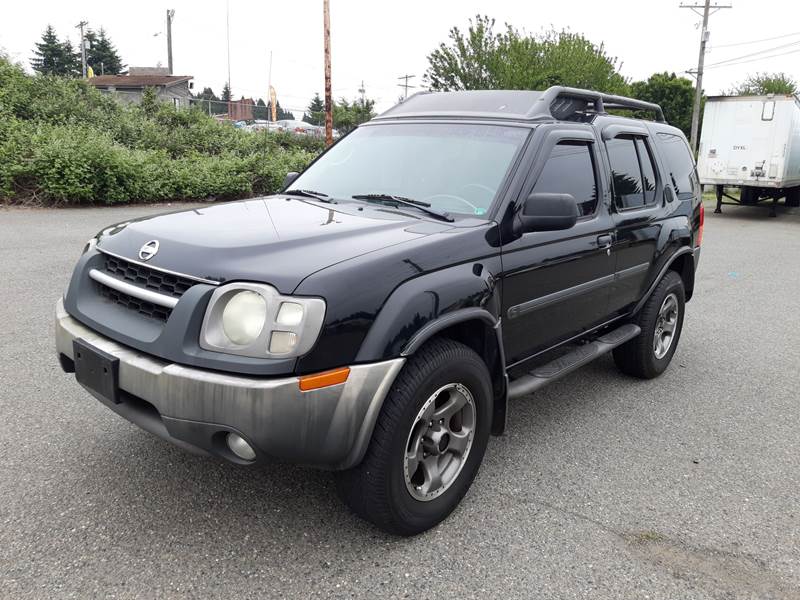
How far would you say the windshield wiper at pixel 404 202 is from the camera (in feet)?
10.4

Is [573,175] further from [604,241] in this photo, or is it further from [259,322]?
[259,322]

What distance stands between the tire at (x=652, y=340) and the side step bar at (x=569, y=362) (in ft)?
0.40

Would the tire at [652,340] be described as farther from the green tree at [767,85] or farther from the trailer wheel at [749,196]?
the green tree at [767,85]

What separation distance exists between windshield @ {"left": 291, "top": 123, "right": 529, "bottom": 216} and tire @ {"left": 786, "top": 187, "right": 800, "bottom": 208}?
21.6m

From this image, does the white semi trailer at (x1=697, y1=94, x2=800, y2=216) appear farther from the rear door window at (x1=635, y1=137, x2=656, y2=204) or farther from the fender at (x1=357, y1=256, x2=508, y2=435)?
the fender at (x1=357, y1=256, x2=508, y2=435)

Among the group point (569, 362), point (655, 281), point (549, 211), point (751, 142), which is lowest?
point (569, 362)

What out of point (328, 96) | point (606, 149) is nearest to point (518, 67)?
point (328, 96)

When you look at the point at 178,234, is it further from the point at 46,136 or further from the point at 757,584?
the point at 46,136

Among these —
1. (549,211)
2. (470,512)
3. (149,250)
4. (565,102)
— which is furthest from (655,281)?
(149,250)

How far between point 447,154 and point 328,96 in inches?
695

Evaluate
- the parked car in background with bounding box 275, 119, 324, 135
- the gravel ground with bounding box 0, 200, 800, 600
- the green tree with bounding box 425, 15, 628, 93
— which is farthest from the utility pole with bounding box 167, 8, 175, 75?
the gravel ground with bounding box 0, 200, 800, 600

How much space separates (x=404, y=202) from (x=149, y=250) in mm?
1294

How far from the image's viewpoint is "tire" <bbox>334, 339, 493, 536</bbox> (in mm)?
2521

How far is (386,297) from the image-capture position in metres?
2.49
